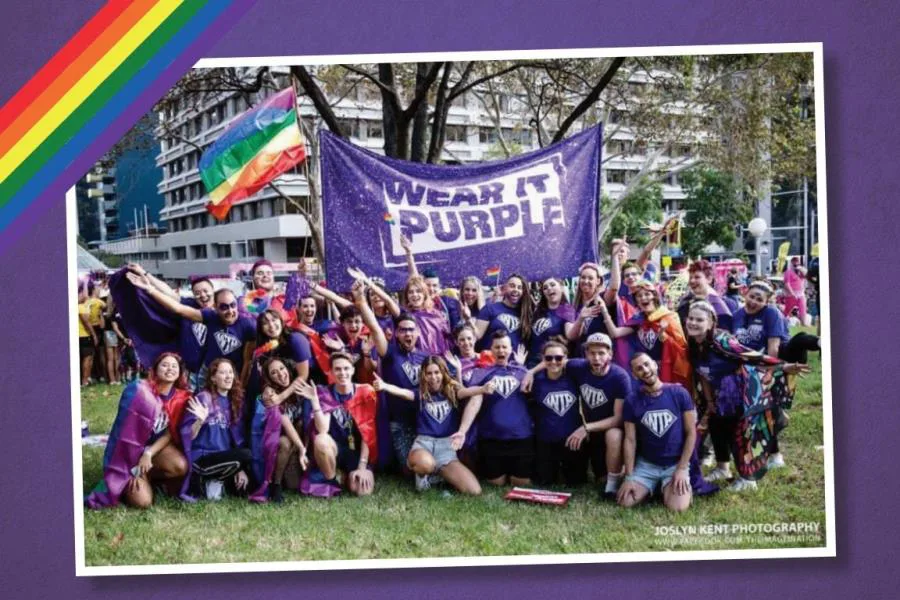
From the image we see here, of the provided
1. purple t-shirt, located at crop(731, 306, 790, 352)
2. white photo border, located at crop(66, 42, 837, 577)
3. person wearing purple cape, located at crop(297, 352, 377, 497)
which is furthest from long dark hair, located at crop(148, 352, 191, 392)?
purple t-shirt, located at crop(731, 306, 790, 352)

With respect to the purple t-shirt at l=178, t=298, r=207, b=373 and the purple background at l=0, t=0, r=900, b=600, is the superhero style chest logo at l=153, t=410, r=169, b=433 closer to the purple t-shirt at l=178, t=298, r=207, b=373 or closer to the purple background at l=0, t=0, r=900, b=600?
the purple t-shirt at l=178, t=298, r=207, b=373

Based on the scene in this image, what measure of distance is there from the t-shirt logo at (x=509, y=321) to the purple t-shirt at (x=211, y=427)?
900mm

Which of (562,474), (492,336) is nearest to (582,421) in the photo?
(562,474)

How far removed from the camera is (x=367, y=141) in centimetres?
246

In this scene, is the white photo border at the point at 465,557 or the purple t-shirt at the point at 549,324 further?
the purple t-shirt at the point at 549,324

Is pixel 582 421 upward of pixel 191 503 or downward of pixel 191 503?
upward

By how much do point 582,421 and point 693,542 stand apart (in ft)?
1.68

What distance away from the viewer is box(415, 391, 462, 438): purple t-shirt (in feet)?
8.14

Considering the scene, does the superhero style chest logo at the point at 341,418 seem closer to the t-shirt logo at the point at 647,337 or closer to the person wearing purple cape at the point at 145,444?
the person wearing purple cape at the point at 145,444

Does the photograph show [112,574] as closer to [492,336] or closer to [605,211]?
[492,336]

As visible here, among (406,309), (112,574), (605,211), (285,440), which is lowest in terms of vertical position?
(112,574)

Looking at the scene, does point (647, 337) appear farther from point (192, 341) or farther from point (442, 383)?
point (192, 341)

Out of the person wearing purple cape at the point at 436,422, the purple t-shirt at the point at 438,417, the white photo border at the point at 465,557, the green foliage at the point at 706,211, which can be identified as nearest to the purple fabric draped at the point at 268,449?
the white photo border at the point at 465,557

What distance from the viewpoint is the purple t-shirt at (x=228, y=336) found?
2455 millimetres
